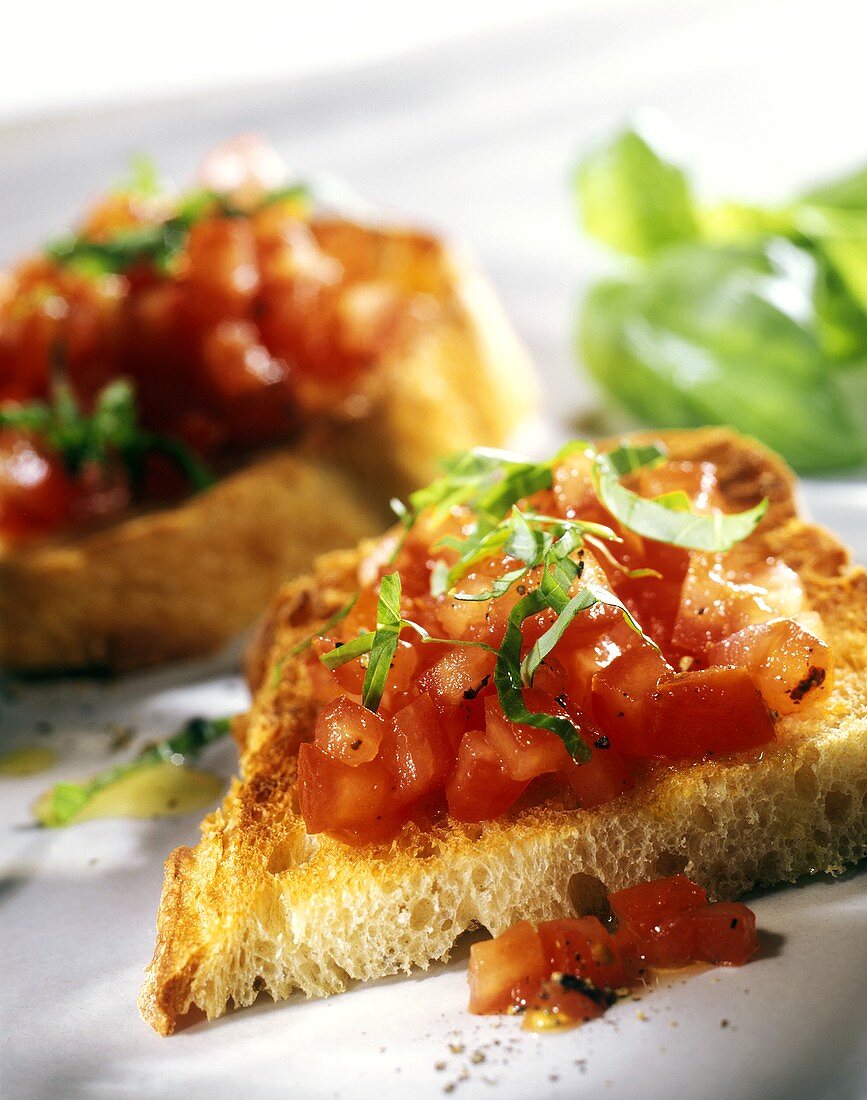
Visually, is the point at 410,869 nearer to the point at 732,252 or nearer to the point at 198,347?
the point at 198,347

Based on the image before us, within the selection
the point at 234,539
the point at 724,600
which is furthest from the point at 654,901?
the point at 234,539

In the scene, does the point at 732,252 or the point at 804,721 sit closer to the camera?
the point at 804,721

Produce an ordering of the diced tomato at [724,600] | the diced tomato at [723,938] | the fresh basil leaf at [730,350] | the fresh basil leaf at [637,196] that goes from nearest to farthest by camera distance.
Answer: the diced tomato at [723,938]
the diced tomato at [724,600]
the fresh basil leaf at [730,350]
the fresh basil leaf at [637,196]

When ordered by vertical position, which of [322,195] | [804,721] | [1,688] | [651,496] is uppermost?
[322,195]

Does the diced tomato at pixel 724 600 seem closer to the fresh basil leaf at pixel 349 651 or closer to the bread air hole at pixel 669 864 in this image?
the bread air hole at pixel 669 864

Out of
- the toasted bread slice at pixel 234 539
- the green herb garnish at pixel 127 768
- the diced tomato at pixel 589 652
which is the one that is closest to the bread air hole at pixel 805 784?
the diced tomato at pixel 589 652

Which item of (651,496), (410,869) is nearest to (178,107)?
(651,496)
